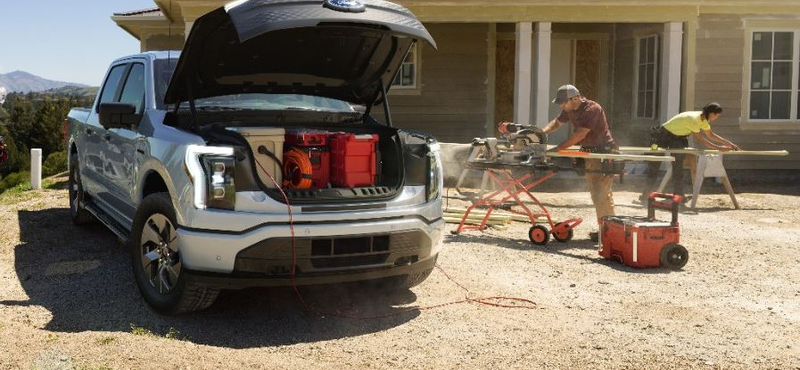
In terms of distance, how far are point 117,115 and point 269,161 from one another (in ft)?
4.03

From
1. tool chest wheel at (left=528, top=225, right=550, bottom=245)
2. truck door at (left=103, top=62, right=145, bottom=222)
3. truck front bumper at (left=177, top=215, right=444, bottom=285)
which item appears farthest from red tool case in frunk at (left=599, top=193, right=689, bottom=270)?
truck door at (left=103, top=62, right=145, bottom=222)

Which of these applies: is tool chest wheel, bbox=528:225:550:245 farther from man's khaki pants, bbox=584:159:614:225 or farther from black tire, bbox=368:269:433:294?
black tire, bbox=368:269:433:294

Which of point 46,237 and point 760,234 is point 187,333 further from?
point 760,234

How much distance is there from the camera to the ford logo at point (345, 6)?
493 centimetres

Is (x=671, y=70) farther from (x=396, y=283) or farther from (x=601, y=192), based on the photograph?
(x=396, y=283)

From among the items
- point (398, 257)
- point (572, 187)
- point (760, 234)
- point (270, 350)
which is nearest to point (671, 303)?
point (398, 257)

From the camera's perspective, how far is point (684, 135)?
11188mm

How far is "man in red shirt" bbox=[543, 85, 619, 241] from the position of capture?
8195mm

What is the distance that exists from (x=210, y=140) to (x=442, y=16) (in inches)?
369

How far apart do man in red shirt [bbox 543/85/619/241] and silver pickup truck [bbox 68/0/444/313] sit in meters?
2.76

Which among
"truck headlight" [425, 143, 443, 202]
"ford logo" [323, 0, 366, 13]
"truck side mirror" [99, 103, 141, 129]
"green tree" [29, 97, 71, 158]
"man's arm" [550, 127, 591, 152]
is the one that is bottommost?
"green tree" [29, 97, 71, 158]

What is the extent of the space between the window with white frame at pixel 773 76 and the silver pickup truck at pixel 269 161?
11.0m

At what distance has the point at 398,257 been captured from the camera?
5090mm

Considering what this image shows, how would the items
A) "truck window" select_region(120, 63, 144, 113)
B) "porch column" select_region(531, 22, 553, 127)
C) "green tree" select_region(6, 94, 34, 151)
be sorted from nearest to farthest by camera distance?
"truck window" select_region(120, 63, 144, 113), "porch column" select_region(531, 22, 553, 127), "green tree" select_region(6, 94, 34, 151)
